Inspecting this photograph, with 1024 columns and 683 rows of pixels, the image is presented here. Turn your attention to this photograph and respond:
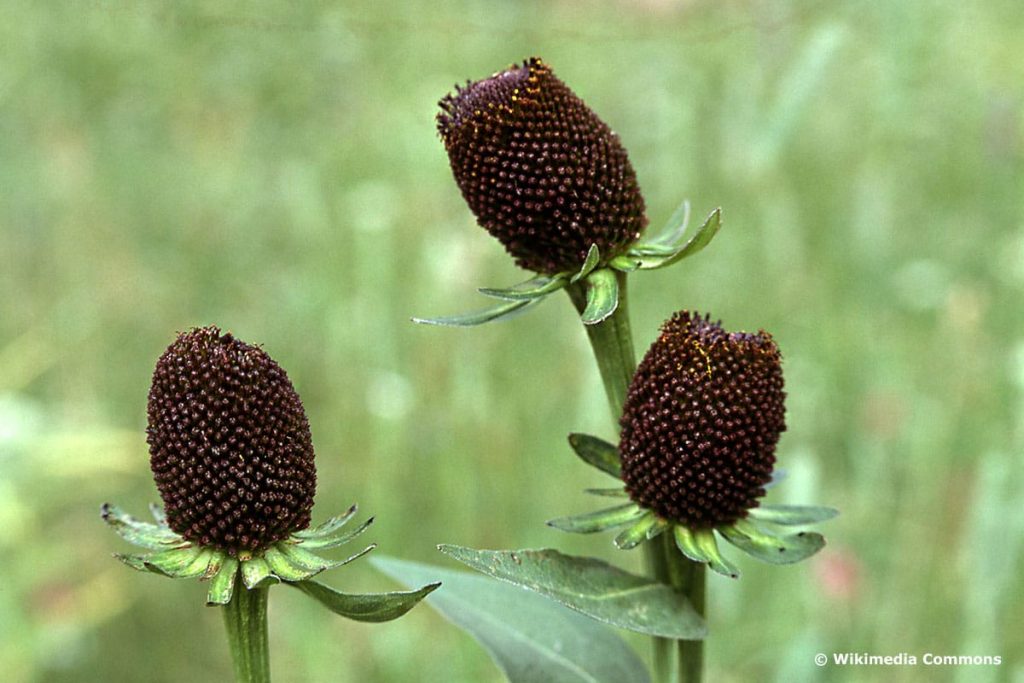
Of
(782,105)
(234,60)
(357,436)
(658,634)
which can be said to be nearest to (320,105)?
(234,60)

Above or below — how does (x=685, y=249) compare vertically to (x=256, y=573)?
above

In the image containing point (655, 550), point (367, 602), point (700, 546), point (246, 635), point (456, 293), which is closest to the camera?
point (367, 602)

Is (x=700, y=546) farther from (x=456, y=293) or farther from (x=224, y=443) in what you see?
(x=456, y=293)

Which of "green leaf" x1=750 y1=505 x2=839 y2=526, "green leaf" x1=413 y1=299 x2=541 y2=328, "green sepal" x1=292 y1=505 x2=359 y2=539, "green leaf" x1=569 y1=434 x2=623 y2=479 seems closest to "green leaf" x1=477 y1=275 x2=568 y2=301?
"green leaf" x1=413 y1=299 x2=541 y2=328

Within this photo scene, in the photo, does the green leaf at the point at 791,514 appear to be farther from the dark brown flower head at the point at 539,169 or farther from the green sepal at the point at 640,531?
the dark brown flower head at the point at 539,169

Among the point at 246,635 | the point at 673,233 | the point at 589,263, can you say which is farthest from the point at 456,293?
the point at 246,635

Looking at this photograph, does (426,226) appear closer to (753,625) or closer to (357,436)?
(357,436)

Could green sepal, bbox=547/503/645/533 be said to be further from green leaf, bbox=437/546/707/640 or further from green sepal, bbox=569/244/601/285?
green sepal, bbox=569/244/601/285
